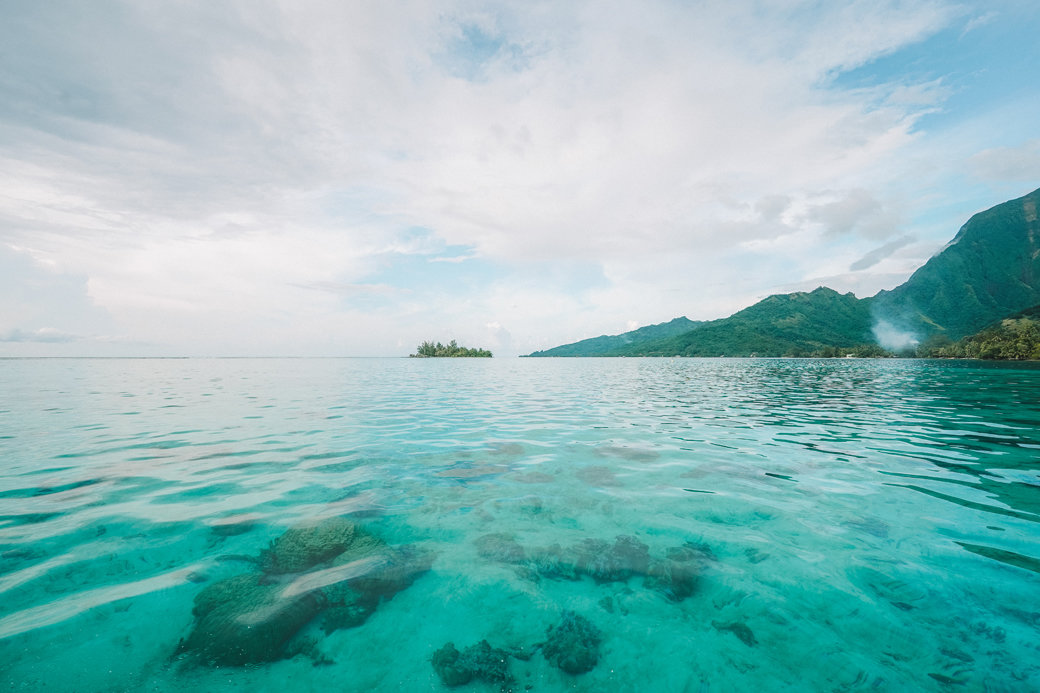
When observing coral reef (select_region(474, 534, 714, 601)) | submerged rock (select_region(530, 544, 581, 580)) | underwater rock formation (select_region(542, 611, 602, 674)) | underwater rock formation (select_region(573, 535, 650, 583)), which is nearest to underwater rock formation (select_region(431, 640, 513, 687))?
underwater rock formation (select_region(542, 611, 602, 674))

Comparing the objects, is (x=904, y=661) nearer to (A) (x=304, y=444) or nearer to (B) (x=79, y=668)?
(B) (x=79, y=668)

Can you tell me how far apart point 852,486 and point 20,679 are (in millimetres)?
15294

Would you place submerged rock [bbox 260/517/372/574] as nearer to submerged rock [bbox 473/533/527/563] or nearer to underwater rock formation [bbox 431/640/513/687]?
submerged rock [bbox 473/533/527/563]

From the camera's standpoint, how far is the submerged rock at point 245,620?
15.9 feet

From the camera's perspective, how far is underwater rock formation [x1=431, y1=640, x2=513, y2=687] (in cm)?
459

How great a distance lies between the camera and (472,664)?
4816mm

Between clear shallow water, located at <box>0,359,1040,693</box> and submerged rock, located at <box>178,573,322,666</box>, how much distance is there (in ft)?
0.53

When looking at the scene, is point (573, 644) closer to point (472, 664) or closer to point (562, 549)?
point (472, 664)

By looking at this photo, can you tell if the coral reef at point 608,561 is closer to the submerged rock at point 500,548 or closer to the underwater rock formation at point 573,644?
the submerged rock at point 500,548

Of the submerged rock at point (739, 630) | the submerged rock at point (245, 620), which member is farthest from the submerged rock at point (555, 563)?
the submerged rock at point (245, 620)

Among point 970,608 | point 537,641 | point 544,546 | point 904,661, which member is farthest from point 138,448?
point 970,608

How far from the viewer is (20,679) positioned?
13.9 ft

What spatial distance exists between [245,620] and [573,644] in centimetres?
422

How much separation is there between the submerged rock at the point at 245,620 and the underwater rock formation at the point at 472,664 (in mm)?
1933
